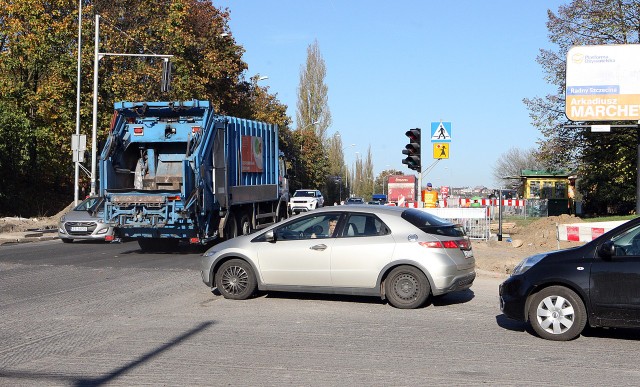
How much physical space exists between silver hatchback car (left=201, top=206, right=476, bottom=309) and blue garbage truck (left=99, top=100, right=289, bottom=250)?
237 inches

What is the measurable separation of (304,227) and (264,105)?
46.7 m

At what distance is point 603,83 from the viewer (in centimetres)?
2011

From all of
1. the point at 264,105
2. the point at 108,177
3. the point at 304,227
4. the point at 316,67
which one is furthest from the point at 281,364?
the point at 316,67

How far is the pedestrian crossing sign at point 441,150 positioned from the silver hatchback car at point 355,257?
27.0ft

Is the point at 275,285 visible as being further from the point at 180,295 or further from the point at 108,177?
the point at 108,177

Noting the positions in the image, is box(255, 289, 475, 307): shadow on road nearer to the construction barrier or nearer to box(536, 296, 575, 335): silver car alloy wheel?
box(536, 296, 575, 335): silver car alloy wheel

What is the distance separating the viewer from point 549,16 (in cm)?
3559

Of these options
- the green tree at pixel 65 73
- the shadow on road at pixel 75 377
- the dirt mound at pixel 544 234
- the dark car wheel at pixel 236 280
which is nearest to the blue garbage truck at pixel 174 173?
the dark car wheel at pixel 236 280

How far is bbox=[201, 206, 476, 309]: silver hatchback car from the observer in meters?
10.2

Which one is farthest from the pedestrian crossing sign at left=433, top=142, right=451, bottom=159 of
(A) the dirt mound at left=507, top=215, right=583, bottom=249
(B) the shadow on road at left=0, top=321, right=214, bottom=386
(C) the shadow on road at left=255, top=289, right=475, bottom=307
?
(B) the shadow on road at left=0, top=321, right=214, bottom=386

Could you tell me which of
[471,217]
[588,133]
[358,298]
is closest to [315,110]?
[588,133]

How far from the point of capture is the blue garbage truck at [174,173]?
666 inches

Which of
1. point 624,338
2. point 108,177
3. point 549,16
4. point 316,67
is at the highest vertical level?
point 316,67

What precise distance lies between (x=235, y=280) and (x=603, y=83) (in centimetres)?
1359
